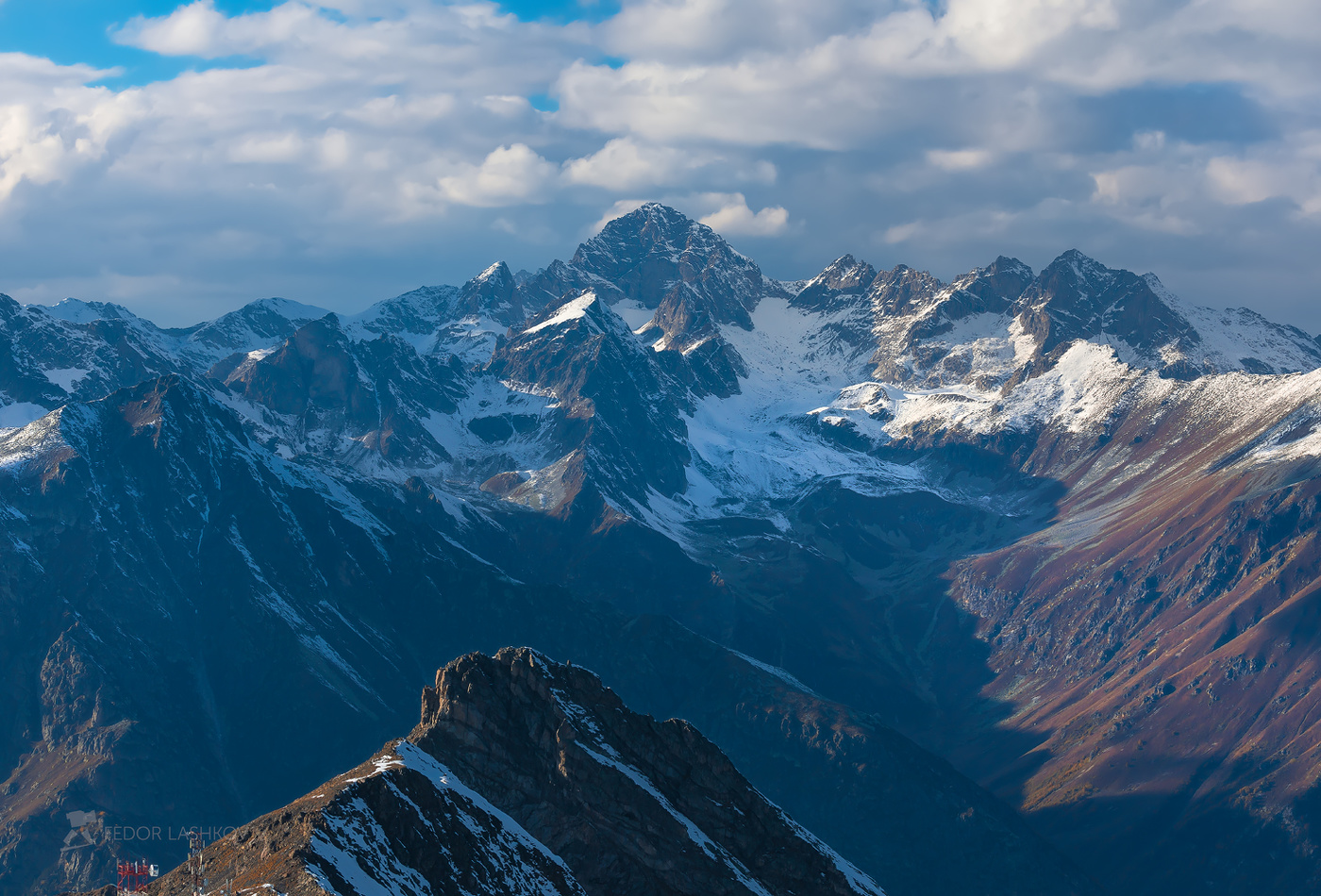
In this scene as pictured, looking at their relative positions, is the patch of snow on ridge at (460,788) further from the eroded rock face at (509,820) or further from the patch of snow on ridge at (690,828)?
the patch of snow on ridge at (690,828)

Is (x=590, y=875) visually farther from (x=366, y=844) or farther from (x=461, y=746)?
(x=366, y=844)

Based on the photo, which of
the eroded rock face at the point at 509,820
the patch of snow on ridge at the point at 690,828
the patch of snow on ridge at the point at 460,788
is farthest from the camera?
the patch of snow on ridge at the point at 690,828

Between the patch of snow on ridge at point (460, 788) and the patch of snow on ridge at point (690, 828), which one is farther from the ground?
the patch of snow on ridge at point (460, 788)

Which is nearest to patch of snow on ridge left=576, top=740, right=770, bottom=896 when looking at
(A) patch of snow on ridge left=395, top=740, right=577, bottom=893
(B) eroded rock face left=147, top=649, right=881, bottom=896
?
(B) eroded rock face left=147, top=649, right=881, bottom=896

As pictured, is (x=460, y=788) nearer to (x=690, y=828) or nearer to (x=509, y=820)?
(x=509, y=820)

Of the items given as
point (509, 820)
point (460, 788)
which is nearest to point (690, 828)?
point (509, 820)

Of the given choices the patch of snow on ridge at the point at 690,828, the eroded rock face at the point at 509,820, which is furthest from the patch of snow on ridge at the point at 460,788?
the patch of snow on ridge at the point at 690,828

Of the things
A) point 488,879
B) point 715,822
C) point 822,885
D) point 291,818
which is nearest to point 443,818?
point 488,879

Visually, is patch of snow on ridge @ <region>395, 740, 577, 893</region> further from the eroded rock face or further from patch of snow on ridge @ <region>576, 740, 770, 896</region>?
patch of snow on ridge @ <region>576, 740, 770, 896</region>

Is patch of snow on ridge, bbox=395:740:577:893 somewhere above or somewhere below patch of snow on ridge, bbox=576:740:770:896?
above
